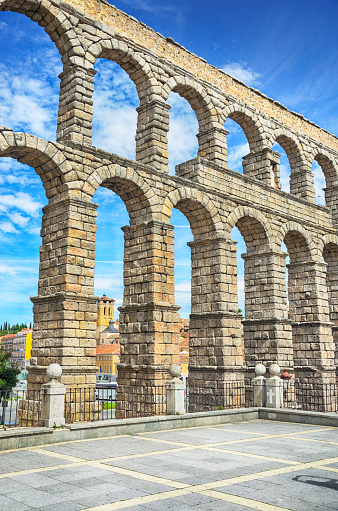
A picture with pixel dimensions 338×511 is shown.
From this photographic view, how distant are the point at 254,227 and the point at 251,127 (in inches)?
202

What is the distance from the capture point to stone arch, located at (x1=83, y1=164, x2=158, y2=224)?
16375mm

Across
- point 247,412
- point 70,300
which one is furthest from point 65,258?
point 247,412

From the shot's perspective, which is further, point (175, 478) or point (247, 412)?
point (247, 412)

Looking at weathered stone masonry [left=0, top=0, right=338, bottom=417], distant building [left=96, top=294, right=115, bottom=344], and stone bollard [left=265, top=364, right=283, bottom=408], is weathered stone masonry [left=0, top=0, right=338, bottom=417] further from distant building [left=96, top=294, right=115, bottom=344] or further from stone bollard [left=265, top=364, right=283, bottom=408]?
distant building [left=96, top=294, right=115, bottom=344]

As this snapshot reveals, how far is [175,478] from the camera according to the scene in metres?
7.41

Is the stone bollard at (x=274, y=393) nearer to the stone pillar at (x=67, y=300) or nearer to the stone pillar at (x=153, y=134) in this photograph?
the stone pillar at (x=67, y=300)

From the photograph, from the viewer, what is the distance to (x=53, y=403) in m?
11.2

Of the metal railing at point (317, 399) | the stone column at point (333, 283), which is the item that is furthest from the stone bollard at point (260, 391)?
the stone column at point (333, 283)

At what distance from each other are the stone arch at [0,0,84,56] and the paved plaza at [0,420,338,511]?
43.2ft

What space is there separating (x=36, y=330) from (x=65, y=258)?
263cm

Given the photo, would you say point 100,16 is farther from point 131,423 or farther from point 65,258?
point 131,423

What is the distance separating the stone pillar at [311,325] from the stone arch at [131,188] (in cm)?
1064

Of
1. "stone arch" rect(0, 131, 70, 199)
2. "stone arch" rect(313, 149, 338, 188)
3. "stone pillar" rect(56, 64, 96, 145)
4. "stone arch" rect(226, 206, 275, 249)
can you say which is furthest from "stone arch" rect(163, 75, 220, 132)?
"stone arch" rect(313, 149, 338, 188)

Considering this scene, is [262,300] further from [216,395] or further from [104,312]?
[104,312]
